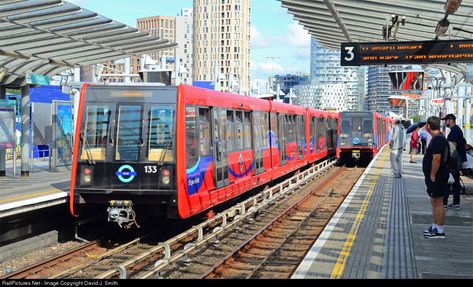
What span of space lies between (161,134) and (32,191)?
11.6ft

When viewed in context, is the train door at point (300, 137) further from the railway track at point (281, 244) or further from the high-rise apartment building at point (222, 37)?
the high-rise apartment building at point (222, 37)

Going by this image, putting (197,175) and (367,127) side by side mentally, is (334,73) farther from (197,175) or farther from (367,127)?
(197,175)

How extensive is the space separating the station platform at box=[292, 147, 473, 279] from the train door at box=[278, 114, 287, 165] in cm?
416

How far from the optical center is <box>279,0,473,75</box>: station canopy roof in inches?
541

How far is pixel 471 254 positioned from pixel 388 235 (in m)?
1.60

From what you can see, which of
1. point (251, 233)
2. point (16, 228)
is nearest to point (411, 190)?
point (251, 233)

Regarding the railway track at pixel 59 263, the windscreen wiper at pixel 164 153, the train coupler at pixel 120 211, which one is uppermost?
the windscreen wiper at pixel 164 153

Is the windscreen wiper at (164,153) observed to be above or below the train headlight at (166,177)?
above

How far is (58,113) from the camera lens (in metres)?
16.5

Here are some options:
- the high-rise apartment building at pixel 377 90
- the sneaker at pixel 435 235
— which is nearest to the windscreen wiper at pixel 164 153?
the sneaker at pixel 435 235

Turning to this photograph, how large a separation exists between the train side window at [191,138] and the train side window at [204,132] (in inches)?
10.3

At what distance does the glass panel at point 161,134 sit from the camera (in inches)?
390

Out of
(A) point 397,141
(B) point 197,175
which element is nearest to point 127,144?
(B) point 197,175
